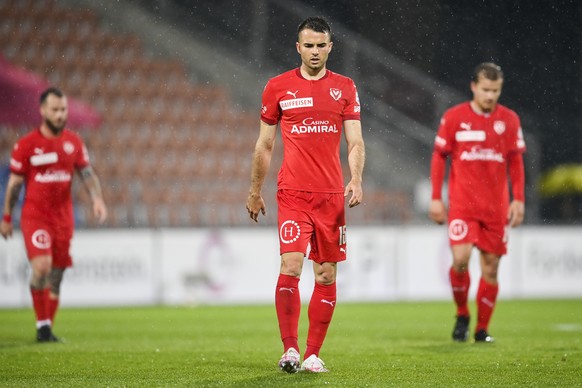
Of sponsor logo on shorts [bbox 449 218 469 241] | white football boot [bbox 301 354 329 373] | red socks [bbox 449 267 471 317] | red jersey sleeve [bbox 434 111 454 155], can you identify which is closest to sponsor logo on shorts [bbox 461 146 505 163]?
Answer: red jersey sleeve [bbox 434 111 454 155]

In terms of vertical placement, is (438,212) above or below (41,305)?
above

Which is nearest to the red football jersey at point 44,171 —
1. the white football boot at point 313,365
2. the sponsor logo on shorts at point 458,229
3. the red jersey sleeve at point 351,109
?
the sponsor logo on shorts at point 458,229

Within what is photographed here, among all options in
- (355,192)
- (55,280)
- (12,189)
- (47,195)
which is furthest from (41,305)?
(355,192)

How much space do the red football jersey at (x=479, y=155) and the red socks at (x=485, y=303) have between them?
0.59 meters

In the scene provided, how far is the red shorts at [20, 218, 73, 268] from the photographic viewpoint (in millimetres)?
8969

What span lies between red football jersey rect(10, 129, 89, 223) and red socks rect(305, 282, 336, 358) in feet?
11.7

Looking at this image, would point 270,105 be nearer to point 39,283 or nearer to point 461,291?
point 461,291

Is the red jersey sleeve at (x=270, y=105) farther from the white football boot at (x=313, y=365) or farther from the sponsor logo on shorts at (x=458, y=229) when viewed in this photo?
the sponsor logo on shorts at (x=458, y=229)

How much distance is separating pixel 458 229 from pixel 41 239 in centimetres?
358

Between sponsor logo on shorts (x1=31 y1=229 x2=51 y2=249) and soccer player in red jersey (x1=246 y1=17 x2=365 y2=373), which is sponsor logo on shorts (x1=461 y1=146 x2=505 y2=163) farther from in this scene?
sponsor logo on shorts (x1=31 y1=229 x2=51 y2=249)

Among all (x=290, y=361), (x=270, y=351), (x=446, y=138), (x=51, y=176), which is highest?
(x=446, y=138)

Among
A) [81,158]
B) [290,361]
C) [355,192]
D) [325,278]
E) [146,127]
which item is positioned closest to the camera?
[290,361]

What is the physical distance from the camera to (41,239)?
29.5 ft

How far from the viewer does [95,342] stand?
8.77 metres
